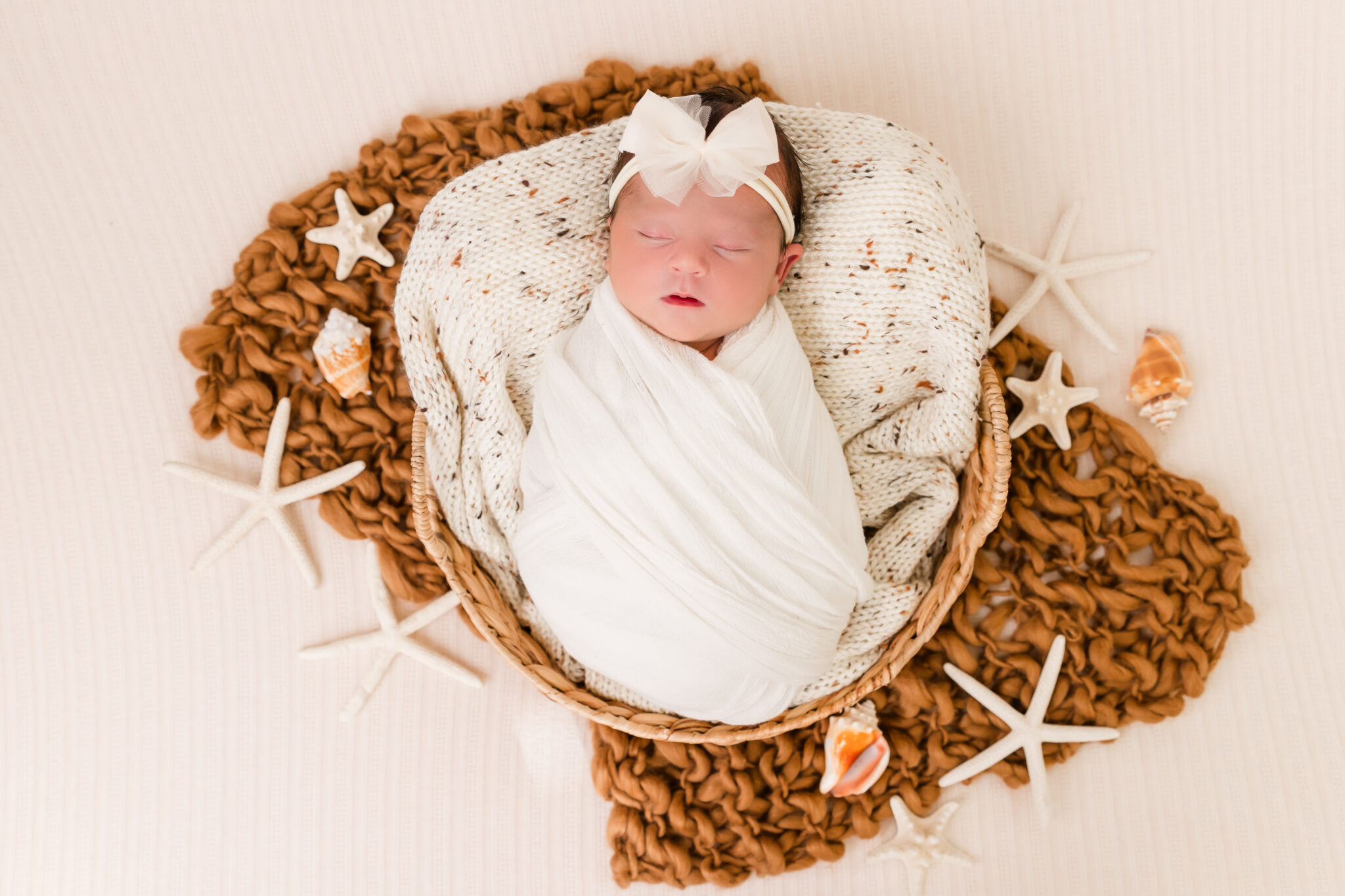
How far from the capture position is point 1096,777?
56.3 inches

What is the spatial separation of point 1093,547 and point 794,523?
603mm

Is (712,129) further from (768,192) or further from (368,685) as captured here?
(368,685)

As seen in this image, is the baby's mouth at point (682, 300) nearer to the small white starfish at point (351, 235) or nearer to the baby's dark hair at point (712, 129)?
the baby's dark hair at point (712, 129)

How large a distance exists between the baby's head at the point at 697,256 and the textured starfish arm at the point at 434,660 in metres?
0.62

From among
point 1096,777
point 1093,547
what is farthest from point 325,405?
point 1096,777

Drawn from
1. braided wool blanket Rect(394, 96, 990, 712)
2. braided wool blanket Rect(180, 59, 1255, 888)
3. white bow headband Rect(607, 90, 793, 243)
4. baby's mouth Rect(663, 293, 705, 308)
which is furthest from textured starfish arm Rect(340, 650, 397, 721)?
white bow headband Rect(607, 90, 793, 243)

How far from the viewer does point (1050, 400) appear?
1385mm

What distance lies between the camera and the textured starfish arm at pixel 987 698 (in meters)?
1.35

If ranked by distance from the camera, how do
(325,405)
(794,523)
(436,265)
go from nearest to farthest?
(794,523)
(436,265)
(325,405)

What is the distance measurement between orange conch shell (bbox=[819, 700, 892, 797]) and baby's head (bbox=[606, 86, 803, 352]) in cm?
63

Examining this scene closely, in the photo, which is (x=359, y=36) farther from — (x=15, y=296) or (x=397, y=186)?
(x=15, y=296)


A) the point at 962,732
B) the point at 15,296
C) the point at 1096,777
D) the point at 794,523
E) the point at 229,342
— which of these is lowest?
the point at 1096,777

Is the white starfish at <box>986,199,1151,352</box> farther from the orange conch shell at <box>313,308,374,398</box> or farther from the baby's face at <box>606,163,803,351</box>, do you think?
the orange conch shell at <box>313,308,374,398</box>

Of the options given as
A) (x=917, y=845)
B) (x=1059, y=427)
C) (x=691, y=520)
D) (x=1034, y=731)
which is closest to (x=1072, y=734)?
(x=1034, y=731)
